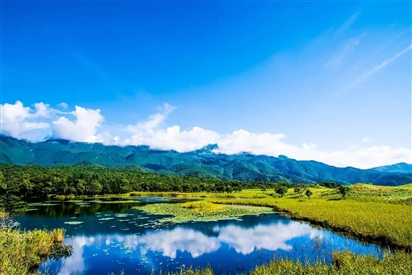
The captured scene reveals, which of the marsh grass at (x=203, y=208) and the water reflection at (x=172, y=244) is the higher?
the marsh grass at (x=203, y=208)

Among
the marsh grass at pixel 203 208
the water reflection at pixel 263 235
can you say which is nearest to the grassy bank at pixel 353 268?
the water reflection at pixel 263 235

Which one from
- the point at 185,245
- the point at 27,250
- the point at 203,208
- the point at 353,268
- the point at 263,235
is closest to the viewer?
the point at 353,268

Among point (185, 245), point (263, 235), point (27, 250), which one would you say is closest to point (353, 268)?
point (185, 245)

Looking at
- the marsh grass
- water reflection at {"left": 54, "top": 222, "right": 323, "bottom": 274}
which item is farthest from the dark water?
the marsh grass

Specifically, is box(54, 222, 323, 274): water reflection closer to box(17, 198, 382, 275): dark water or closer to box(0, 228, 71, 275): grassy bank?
box(17, 198, 382, 275): dark water

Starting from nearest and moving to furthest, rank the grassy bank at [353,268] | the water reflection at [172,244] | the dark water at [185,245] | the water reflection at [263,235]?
the grassy bank at [353,268], the dark water at [185,245], the water reflection at [172,244], the water reflection at [263,235]

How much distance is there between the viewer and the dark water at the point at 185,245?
2138cm

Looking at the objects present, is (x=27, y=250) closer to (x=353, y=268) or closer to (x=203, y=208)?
(x=353, y=268)

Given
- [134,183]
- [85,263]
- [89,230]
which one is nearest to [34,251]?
[85,263]

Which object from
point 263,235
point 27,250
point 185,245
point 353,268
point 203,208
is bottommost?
point 263,235

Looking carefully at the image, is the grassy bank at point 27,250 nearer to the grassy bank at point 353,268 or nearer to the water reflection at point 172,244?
the water reflection at point 172,244

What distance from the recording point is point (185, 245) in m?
27.4

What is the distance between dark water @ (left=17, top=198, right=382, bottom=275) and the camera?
2138 cm

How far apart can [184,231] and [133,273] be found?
15.2 metres
